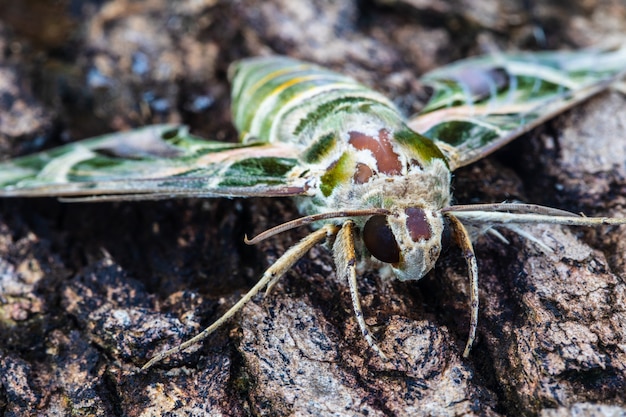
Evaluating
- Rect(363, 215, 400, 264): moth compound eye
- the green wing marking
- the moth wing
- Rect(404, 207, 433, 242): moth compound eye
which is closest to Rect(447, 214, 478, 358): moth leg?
Rect(404, 207, 433, 242): moth compound eye

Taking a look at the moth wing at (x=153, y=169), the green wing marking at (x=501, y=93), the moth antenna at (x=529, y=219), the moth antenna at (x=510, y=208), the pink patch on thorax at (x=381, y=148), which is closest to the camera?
the moth antenna at (x=529, y=219)

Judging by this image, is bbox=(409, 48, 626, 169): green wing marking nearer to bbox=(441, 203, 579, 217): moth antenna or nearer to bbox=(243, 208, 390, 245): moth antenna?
bbox=(441, 203, 579, 217): moth antenna

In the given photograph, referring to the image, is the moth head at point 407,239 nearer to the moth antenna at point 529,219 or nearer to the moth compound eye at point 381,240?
the moth compound eye at point 381,240

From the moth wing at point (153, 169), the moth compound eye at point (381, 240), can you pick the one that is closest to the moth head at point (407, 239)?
the moth compound eye at point (381, 240)

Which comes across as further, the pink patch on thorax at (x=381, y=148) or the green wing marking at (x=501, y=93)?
the green wing marking at (x=501, y=93)

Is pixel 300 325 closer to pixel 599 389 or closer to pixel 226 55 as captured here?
pixel 599 389

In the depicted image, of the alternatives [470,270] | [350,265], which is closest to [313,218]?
[350,265]
